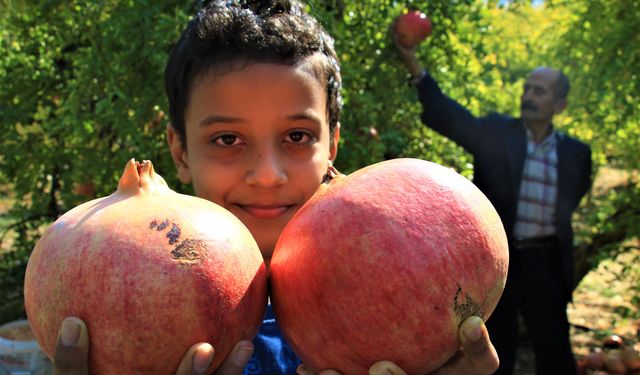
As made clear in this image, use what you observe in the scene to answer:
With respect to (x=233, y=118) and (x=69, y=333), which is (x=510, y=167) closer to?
(x=233, y=118)

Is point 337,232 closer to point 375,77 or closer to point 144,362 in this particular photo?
point 144,362

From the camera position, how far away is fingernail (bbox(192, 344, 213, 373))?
80cm

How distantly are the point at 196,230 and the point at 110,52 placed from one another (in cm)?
183

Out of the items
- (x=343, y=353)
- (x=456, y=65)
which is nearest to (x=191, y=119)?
(x=343, y=353)

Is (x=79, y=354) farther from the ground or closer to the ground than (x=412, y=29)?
closer to the ground

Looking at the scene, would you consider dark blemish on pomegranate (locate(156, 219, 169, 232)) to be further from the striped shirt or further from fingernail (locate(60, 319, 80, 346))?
the striped shirt

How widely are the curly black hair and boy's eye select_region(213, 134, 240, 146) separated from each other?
158 millimetres

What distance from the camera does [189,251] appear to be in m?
0.82

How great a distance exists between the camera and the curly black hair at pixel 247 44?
4.43 feet

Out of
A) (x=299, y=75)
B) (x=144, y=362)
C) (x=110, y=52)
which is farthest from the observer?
(x=110, y=52)

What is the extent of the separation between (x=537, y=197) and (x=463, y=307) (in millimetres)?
2916

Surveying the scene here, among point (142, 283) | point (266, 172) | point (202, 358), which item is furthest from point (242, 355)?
point (266, 172)

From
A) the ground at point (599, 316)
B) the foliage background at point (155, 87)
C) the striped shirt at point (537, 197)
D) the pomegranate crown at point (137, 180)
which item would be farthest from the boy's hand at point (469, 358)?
the ground at point (599, 316)

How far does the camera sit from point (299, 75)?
1.33 metres
